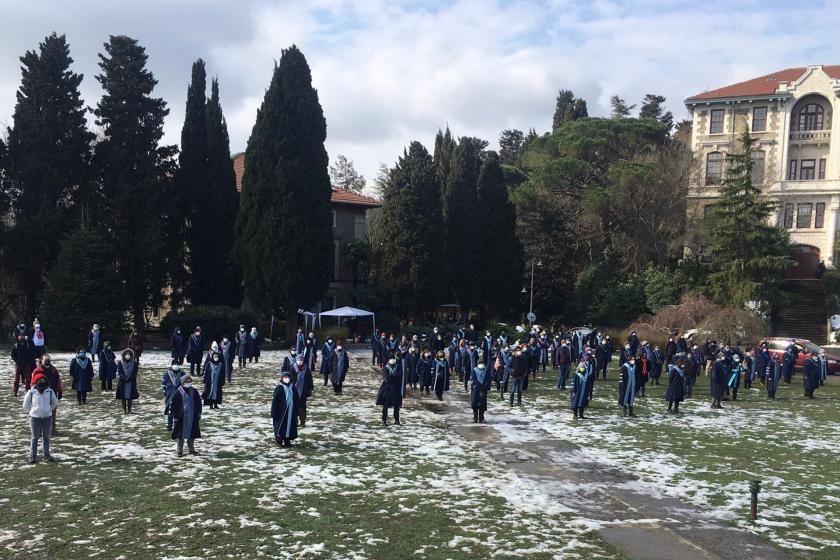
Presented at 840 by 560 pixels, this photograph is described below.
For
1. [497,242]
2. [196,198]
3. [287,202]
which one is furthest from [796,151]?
[196,198]

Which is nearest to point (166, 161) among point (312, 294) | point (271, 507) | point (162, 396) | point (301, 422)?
point (312, 294)

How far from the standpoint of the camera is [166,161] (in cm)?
3772

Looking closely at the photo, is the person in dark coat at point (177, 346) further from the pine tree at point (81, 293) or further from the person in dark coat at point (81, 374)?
the pine tree at point (81, 293)

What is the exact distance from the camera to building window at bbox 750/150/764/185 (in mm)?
47562

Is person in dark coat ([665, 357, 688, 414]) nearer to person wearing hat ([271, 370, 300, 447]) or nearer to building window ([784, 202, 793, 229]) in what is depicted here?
person wearing hat ([271, 370, 300, 447])

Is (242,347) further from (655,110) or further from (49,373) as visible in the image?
(655,110)

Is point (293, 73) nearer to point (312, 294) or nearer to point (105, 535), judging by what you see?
point (312, 294)

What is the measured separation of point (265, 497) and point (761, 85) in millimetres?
53553

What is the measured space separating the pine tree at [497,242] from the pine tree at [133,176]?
1981cm

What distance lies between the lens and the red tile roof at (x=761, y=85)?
5078cm

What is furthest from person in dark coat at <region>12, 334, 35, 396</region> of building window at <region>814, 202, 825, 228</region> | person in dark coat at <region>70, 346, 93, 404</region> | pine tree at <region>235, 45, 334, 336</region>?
building window at <region>814, 202, 825, 228</region>

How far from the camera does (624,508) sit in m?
10.3

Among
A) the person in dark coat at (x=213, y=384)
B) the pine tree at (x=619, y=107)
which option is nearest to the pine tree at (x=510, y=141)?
the pine tree at (x=619, y=107)

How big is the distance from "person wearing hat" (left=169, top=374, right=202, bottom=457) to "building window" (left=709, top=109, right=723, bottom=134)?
4980cm
